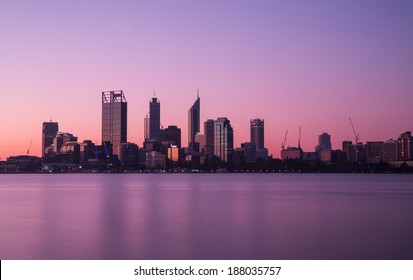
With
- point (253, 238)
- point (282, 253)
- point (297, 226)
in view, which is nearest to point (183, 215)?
point (297, 226)

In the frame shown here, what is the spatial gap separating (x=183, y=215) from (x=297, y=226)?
47.7 ft

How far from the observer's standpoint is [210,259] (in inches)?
1144

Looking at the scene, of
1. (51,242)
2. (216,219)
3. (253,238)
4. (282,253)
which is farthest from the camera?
(216,219)

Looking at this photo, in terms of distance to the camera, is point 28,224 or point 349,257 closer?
point 349,257

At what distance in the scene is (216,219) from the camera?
169 feet
